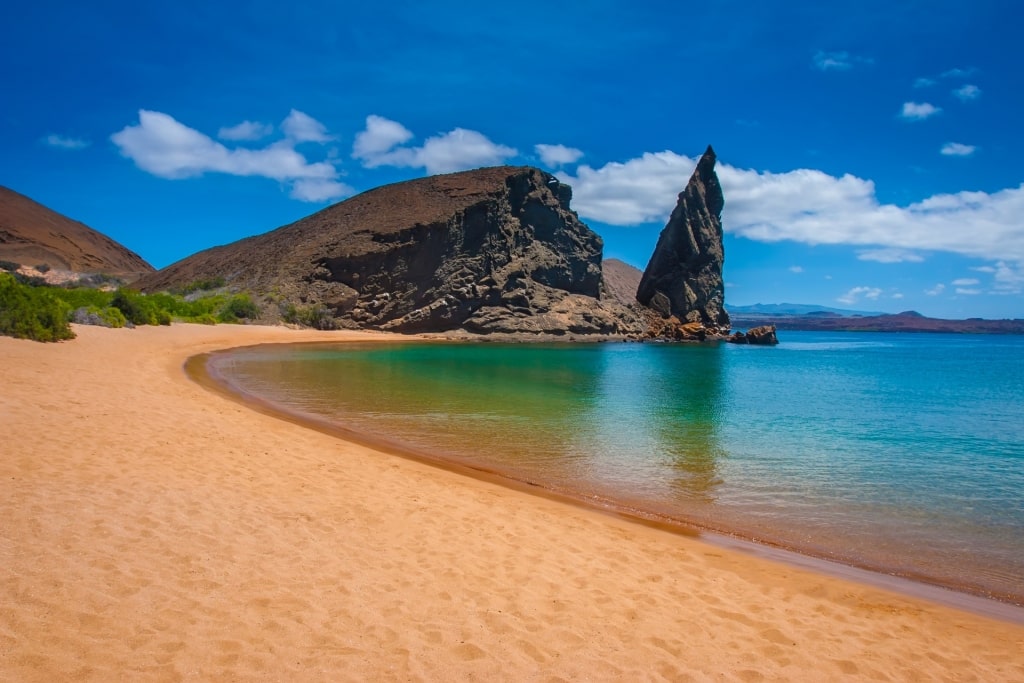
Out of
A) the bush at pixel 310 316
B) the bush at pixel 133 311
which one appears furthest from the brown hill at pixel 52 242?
the bush at pixel 133 311

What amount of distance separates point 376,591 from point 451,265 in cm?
6255

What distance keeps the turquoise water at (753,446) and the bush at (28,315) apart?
526 centimetres

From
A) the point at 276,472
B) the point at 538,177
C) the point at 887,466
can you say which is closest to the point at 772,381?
the point at 887,466

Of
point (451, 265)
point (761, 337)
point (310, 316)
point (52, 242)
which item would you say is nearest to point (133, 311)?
point (310, 316)

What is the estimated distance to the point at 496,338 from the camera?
63688mm

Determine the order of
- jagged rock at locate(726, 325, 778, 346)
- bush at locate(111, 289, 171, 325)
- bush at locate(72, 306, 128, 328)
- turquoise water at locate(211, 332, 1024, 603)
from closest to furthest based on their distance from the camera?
turquoise water at locate(211, 332, 1024, 603) < bush at locate(72, 306, 128, 328) < bush at locate(111, 289, 171, 325) < jagged rock at locate(726, 325, 778, 346)

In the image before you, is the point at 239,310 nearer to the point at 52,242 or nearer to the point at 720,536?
the point at 720,536

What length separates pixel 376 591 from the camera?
16.0 feet

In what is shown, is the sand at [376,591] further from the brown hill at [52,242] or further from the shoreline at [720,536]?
the brown hill at [52,242]

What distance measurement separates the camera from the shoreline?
6.14 metres

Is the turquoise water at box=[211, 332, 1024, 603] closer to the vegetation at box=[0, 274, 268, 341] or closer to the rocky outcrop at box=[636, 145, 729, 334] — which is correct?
the vegetation at box=[0, 274, 268, 341]

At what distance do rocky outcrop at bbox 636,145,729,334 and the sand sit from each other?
79193mm

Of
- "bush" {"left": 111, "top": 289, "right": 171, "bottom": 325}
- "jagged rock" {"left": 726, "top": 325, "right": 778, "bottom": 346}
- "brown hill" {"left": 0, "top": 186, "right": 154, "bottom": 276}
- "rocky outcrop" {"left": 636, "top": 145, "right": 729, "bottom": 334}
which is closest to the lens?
"bush" {"left": 111, "top": 289, "right": 171, "bottom": 325}

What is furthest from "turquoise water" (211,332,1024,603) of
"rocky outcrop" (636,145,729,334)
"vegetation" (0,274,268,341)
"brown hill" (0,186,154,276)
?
"brown hill" (0,186,154,276)
